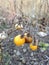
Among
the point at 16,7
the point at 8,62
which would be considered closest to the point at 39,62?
the point at 8,62

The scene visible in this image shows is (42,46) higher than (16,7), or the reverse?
(16,7)

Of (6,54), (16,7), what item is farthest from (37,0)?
(6,54)

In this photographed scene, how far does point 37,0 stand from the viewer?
9.18ft

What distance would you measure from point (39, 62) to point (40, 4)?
2.86 ft

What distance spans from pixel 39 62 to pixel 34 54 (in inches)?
4.4

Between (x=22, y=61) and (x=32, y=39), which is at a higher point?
(x=32, y=39)

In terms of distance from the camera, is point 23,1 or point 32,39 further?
point 23,1

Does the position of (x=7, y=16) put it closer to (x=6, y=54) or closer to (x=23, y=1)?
(x=23, y=1)

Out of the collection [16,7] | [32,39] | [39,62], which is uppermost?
[32,39]

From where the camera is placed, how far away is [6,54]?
2.02m

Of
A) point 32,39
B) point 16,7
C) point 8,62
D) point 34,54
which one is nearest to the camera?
point 32,39

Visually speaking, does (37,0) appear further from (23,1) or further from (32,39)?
(32,39)

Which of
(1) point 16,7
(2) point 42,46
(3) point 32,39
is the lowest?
(2) point 42,46

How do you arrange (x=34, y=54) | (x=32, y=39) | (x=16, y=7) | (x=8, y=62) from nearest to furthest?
1. (x=32, y=39)
2. (x=8, y=62)
3. (x=34, y=54)
4. (x=16, y=7)
